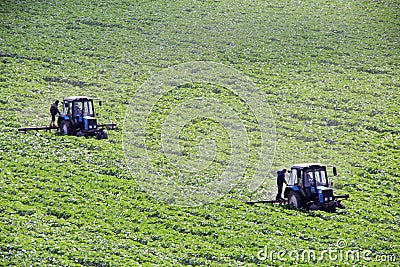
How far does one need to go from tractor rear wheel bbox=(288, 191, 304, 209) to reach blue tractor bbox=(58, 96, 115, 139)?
12.8 meters

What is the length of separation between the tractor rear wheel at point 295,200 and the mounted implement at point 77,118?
12.8 meters

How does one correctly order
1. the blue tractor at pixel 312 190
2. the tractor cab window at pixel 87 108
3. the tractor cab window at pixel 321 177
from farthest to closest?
1. the tractor cab window at pixel 87 108
2. the tractor cab window at pixel 321 177
3. the blue tractor at pixel 312 190

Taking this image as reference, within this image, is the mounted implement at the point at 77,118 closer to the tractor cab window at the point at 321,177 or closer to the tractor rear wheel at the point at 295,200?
the tractor rear wheel at the point at 295,200

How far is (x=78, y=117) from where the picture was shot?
3300cm

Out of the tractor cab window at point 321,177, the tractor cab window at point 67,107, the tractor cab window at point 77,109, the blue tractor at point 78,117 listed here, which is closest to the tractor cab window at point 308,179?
the tractor cab window at point 321,177

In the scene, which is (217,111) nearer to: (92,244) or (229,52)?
(229,52)

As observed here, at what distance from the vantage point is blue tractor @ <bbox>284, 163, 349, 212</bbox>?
24.0 metres

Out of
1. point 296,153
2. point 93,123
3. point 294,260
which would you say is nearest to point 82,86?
point 93,123

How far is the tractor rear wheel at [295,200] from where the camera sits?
2455 cm

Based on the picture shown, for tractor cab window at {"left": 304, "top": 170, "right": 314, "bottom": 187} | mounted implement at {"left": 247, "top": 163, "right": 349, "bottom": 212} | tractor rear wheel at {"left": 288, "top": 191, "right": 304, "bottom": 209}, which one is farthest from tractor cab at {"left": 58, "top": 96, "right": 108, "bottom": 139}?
tractor cab window at {"left": 304, "top": 170, "right": 314, "bottom": 187}

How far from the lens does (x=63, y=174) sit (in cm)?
2798

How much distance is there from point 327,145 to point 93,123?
47.3 ft

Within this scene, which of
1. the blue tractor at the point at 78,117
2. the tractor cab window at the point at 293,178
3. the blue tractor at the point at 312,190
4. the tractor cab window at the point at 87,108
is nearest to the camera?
the blue tractor at the point at 312,190

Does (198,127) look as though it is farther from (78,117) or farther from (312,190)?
(312,190)
